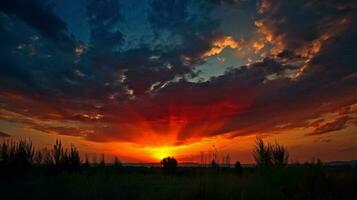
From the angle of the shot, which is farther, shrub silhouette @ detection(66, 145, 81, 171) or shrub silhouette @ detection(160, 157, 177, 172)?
shrub silhouette @ detection(160, 157, 177, 172)

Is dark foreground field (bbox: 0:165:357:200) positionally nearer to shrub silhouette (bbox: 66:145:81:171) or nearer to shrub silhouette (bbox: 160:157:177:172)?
shrub silhouette (bbox: 66:145:81:171)

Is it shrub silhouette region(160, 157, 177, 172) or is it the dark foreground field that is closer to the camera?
the dark foreground field

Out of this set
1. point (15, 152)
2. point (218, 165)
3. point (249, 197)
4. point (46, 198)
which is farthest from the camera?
point (15, 152)

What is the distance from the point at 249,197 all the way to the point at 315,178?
6.75 m

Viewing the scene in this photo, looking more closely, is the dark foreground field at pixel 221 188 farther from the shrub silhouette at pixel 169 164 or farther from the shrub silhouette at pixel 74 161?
the shrub silhouette at pixel 169 164

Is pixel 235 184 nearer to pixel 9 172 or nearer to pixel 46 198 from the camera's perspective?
pixel 46 198

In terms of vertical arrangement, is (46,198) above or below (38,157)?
below

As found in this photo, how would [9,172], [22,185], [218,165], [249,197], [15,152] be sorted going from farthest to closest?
[15,152] → [9,172] → [22,185] → [218,165] → [249,197]

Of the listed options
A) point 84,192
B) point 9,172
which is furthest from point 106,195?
point 9,172

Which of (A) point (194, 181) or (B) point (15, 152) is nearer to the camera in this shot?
(A) point (194, 181)

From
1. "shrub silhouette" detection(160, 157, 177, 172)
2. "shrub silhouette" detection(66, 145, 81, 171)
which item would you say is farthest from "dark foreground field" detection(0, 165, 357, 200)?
"shrub silhouette" detection(160, 157, 177, 172)

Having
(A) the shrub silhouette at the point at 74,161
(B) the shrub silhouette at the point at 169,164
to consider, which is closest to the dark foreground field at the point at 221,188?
(A) the shrub silhouette at the point at 74,161

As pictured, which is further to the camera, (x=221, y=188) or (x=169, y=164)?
(x=169, y=164)

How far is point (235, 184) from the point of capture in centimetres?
1636
